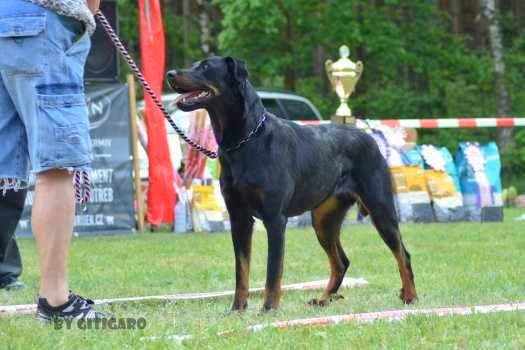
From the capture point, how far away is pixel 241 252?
4.83m

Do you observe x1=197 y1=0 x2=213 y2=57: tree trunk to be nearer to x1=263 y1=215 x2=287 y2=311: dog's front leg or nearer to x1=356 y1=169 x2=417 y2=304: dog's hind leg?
x1=356 y1=169 x2=417 y2=304: dog's hind leg

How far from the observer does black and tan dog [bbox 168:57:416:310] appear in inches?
183

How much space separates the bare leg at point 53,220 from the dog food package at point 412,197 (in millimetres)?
7194

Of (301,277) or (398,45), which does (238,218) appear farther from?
(398,45)

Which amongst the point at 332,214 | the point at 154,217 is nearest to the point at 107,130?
the point at 154,217

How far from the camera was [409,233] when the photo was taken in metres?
9.48

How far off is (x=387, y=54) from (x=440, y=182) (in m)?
9.20

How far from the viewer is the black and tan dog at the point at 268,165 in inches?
183

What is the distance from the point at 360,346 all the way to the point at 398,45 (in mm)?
16673

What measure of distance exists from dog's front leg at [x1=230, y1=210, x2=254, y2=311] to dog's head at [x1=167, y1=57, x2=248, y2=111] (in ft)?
1.82

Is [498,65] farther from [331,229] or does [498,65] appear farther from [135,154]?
[331,229]

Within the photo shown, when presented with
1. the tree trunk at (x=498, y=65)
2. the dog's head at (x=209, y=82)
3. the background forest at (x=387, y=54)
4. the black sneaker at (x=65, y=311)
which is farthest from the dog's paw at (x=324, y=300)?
the tree trunk at (x=498, y=65)

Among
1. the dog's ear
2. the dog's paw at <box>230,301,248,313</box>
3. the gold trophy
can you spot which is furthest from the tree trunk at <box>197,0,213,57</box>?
the dog's paw at <box>230,301,248,313</box>

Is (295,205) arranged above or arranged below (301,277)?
above
